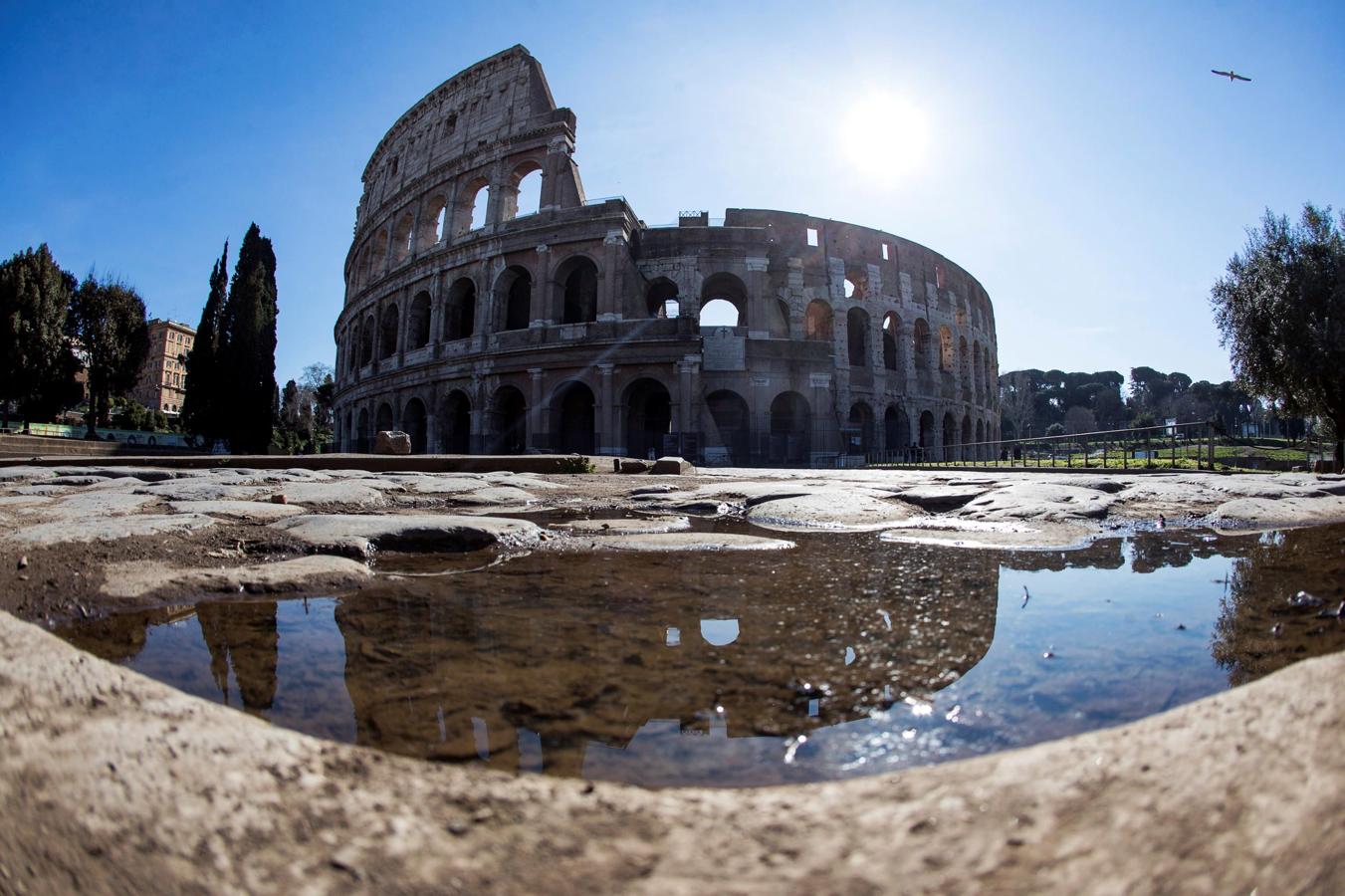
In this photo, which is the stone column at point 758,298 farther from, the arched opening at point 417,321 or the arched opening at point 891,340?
the arched opening at point 417,321

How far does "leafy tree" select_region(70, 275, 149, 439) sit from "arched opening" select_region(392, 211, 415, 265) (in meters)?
16.1

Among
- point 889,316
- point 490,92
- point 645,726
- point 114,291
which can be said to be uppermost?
point 490,92

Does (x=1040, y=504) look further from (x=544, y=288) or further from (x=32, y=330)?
(x=32, y=330)

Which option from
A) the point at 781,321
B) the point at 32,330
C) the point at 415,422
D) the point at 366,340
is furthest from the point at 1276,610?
the point at 32,330

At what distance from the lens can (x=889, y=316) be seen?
2678 cm

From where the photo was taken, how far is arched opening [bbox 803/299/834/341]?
24812 mm

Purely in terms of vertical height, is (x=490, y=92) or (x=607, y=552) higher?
(x=490, y=92)

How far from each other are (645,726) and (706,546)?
180cm

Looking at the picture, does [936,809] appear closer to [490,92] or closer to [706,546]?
[706,546]

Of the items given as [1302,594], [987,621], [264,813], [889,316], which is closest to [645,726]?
[264,813]

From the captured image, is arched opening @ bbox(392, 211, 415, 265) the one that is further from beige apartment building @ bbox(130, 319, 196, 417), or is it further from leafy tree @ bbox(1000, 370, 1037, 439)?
beige apartment building @ bbox(130, 319, 196, 417)

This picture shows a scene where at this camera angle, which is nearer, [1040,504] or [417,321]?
[1040,504]

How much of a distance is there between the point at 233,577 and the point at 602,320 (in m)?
17.7

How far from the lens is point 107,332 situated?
29.9 metres
